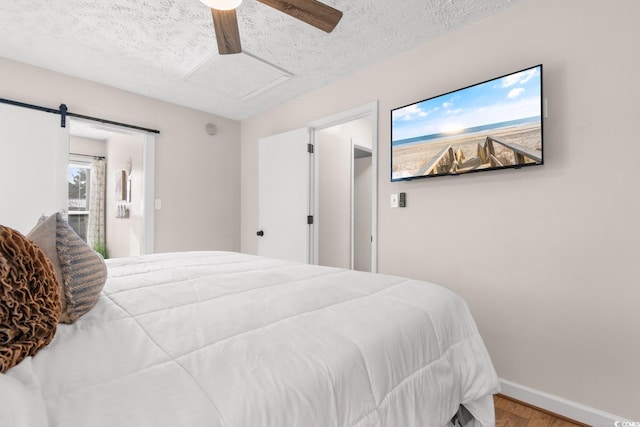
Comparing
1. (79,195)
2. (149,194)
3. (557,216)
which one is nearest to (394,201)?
(557,216)

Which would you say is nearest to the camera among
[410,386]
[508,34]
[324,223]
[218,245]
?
[410,386]

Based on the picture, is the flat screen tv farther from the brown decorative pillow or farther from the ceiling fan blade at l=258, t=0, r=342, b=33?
the brown decorative pillow

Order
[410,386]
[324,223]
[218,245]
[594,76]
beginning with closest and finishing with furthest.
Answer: [410,386], [594,76], [324,223], [218,245]

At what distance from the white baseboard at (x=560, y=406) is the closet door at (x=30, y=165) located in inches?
153

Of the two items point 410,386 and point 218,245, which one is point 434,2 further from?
point 218,245

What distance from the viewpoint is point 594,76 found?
1.67 metres

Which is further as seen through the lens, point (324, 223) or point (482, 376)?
point (324, 223)

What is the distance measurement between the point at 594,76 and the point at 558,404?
186 cm

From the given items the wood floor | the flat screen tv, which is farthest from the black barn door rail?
the wood floor

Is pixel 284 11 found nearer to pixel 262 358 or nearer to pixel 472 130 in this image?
pixel 472 130

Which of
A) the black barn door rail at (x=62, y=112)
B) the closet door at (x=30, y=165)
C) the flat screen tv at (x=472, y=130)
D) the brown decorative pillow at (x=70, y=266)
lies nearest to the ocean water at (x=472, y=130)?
the flat screen tv at (x=472, y=130)

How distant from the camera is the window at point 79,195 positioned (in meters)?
5.23

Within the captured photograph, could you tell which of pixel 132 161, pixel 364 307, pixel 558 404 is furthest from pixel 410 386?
pixel 132 161

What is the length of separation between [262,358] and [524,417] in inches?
73.9
